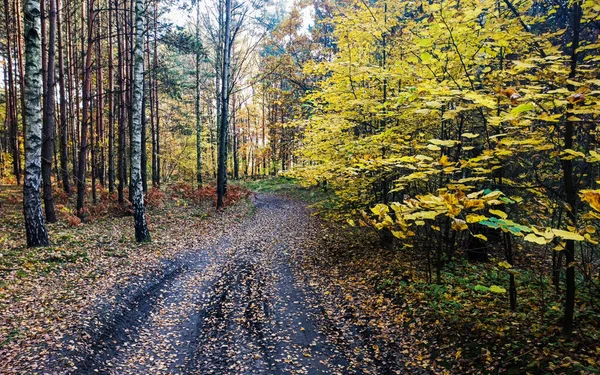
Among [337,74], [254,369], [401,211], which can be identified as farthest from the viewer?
[337,74]

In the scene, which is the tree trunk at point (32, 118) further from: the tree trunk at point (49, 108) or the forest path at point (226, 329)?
the forest path at point (226, 329)

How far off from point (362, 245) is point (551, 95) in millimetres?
8049

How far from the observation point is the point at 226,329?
240 inches

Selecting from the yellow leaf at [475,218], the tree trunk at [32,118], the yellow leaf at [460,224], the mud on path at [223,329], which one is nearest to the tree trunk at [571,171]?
the yellow leaf at [475,218]

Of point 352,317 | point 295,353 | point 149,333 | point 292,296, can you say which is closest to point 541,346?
point 352,317

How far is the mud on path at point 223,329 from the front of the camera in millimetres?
5014

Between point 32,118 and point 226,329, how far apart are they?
704 centimetres

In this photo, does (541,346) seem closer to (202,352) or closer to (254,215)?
(202,352)

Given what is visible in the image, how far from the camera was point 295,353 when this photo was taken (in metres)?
5.45

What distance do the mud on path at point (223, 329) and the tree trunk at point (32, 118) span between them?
11.6 ft

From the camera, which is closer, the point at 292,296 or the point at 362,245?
the point at 292,296

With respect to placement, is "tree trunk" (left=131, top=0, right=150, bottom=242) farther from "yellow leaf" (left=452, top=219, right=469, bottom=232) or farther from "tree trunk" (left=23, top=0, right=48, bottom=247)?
"yellow leaf" (left=452, top=219, right=469, bottom=232)

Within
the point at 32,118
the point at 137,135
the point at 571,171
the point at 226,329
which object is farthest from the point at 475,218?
the point at 137,135

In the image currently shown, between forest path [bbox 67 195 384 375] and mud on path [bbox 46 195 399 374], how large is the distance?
16mm
